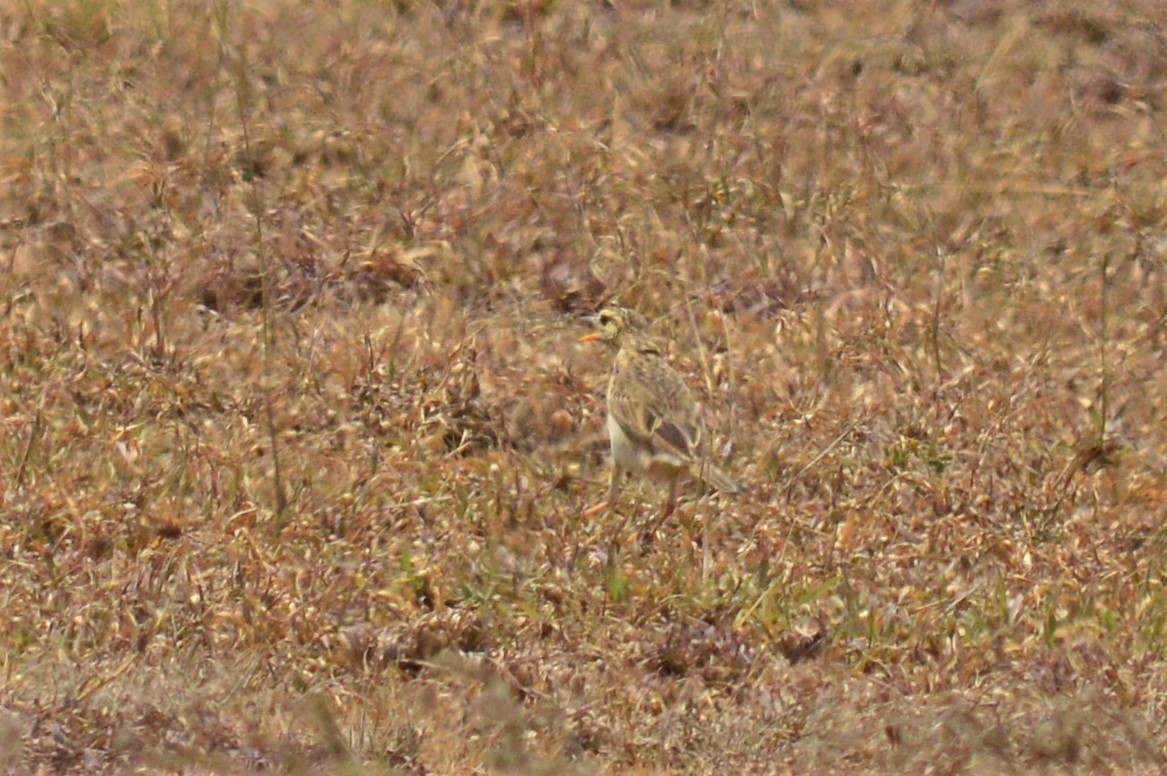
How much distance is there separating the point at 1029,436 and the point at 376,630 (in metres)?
2.79

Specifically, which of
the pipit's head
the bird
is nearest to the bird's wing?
the bird

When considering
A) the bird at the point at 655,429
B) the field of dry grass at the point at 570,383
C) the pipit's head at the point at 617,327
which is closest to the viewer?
the field of dry grass at the point at 570,383

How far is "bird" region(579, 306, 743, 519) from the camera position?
8188 millimetres

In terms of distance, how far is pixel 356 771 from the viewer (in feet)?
19.9

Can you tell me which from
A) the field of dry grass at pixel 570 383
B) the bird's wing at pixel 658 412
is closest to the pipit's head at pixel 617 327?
the field of dry grass at pixel 570 383

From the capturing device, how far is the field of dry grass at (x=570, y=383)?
265 inches

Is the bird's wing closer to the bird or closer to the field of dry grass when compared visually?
the bird

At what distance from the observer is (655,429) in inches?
324

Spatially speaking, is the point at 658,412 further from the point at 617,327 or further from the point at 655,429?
the point at 617,327

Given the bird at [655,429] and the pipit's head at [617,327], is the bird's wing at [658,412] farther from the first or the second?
the pipit's head at [617,327]

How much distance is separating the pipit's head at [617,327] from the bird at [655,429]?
0.20 metres

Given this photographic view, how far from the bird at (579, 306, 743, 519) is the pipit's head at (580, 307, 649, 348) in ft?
0.67

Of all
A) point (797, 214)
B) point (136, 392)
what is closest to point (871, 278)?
point (797, 214)

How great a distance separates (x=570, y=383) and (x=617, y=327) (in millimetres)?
291
